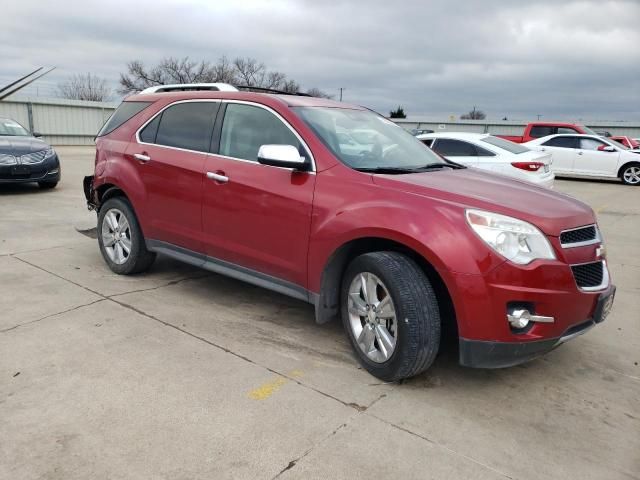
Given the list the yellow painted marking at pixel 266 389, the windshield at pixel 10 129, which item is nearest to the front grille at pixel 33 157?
the windshield at pixel 10 129

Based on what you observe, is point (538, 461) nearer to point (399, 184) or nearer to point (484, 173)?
point (399, 184)

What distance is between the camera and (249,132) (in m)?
4.09

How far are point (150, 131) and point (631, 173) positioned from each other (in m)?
16.1

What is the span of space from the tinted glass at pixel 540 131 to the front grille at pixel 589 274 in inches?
655

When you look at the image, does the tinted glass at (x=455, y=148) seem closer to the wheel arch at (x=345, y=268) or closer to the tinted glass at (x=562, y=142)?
the wheel arch at (x=345, y=268)

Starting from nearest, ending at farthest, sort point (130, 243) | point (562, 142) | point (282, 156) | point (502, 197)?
point (502, 197)
point (282, 156)
point (130, 243)
point (562, 142)

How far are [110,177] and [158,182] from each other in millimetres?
775

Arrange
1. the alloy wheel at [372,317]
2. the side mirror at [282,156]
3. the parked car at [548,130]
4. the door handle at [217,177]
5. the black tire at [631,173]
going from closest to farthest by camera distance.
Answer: the alloy wheel at [372,317]
the side mirror at [282,156]
the door handle at [217,177]
the black tire at [631,173]
the parked car at [548,130]

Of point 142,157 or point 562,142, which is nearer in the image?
point 142,157

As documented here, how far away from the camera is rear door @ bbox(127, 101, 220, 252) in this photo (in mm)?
4320

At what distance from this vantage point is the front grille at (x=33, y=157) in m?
9.77

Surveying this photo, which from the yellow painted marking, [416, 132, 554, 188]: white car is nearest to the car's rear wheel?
[416, 132, 554, 188]: white car

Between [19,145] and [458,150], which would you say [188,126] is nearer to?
[458,150]

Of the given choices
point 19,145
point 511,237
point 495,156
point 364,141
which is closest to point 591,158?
point 495,156
